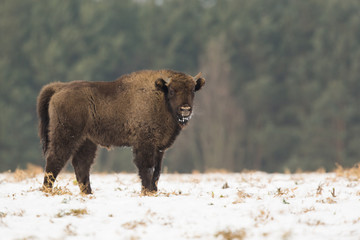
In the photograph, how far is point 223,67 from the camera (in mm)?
41969

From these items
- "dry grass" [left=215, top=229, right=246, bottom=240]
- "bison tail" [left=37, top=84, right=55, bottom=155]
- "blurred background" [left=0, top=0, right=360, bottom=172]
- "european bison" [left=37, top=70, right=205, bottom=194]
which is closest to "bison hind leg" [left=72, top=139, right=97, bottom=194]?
"european bison" [left=37, top=70, right=205, bottom=194]

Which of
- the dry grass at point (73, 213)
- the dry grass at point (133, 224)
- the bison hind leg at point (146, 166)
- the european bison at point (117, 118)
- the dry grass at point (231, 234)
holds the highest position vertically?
the european bison at point (117, 118)

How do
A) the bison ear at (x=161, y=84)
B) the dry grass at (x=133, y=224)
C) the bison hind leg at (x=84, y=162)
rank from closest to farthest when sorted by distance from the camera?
the dry grass at (x=133, y=224), the bison ear at (x=161, y=84), the bison hind leg at (x=84, y=162)

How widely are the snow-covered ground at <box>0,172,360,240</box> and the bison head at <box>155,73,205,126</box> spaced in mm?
1362

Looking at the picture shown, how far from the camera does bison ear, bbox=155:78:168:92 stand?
10.0 metres

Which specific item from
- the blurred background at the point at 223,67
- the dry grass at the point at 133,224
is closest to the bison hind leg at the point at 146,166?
the dry grass at the point at 133,224

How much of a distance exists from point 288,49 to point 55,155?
3839cm

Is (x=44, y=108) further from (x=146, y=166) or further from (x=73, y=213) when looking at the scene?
(x=73, y=213)

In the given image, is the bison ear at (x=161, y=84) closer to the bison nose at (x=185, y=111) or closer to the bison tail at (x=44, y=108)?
the bison nose at (x=185, y=111)

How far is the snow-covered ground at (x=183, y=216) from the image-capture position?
688 centimetres

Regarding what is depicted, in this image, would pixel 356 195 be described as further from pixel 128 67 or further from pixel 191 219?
pixel 128 67

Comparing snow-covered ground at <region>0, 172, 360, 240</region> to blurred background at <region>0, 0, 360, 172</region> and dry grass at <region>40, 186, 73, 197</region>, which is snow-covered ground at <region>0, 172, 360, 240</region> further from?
blurred background at <region>0, 0, 360, 172</region>

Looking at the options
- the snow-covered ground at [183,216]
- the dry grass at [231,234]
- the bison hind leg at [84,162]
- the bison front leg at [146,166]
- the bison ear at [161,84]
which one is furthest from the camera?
the bison hind leg at [84,162]

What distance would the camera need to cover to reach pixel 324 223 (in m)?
7.34
